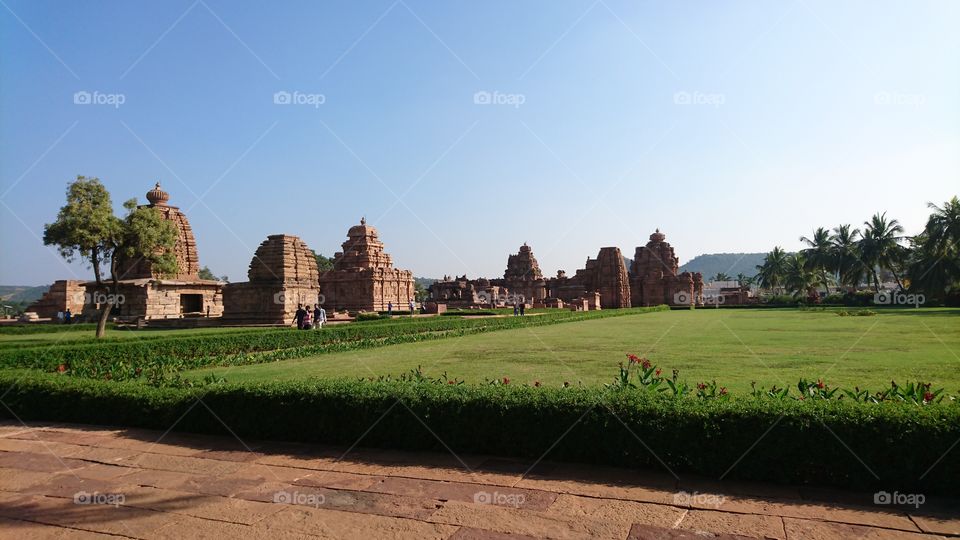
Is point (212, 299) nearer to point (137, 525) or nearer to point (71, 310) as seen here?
point (71, 310)

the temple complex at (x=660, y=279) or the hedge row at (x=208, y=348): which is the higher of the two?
the temple complex at (x=660, y=279)

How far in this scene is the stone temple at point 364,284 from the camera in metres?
40.8

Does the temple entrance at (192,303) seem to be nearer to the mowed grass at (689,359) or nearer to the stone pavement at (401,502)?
the mowed grass at (689,359)

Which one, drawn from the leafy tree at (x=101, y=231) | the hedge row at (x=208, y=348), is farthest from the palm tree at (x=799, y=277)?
the leafy tree at (x=101, y=231)

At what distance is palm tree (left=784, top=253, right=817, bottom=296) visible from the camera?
6824cm

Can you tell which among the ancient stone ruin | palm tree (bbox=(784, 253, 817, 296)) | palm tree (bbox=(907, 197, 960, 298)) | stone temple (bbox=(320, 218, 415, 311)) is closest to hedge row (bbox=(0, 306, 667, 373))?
the ancient stone ruin

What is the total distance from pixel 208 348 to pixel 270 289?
12.3m

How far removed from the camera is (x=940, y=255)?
4050 centimetres

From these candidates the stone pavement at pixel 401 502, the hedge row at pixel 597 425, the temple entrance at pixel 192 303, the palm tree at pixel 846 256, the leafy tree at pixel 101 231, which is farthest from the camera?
the palm tree at pixel 846 256

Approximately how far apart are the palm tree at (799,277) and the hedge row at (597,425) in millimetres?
68282

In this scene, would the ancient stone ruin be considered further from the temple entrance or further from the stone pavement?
the stone pavement

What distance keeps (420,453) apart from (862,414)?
3.86 m

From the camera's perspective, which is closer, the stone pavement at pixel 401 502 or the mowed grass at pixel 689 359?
the stone pavement at pixel 401 502

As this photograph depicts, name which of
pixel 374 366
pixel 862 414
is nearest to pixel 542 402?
pixel 862 414
